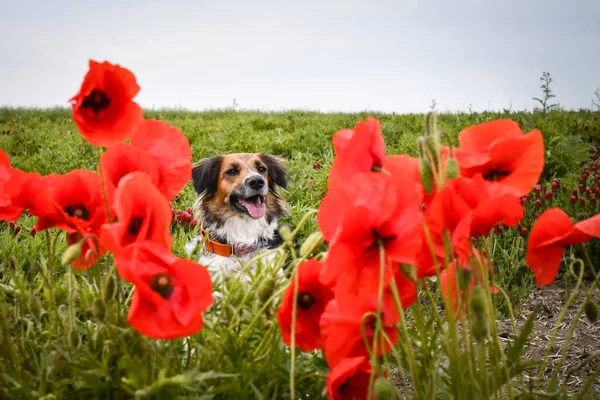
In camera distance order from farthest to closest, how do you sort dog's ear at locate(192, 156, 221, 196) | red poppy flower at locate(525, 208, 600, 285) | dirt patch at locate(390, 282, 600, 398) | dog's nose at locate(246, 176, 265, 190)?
dog's ear at locate(192, 156, 221, 196) → dog's nose at locate(246, 176, 265, 190) → dirt patch at locate(390, 282, 600, 398) → red poppy flower at locate(525, 208, 600, 285)

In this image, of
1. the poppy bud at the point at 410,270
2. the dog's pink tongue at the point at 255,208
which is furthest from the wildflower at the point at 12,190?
the dog's pink tongue at the point at 255,208

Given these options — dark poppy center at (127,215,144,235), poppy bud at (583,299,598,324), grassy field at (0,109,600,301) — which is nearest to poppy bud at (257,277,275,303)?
dark poppy center at (127,215,144,235)

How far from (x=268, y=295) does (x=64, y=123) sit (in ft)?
46.9

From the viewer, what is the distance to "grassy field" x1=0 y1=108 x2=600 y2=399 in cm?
117

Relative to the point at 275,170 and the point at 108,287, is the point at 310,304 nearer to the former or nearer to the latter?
the point at 108,287

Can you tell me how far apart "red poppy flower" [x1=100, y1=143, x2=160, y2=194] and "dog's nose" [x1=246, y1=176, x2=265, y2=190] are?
3799 mm

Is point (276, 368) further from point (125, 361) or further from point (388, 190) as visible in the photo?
point (388, 190)

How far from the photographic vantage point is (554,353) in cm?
327

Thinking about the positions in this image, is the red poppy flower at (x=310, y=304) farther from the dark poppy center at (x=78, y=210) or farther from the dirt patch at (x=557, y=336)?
the dirt patch at (x=557, y=336)

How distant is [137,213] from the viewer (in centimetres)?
106

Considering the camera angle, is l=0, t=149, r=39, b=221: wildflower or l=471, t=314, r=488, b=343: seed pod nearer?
l=471, t=314, r=488, b=343: seed pod

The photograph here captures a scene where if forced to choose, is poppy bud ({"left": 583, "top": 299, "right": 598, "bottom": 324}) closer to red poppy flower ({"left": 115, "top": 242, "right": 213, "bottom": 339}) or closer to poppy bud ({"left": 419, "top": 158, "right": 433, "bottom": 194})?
poppy bud ({"left": 419, "top": 158, "right": 433, "bottom": 194})

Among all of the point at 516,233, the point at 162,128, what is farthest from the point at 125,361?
the point at 516,233

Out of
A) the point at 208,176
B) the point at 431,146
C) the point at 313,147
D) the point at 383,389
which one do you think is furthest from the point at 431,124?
the point at 313,147
